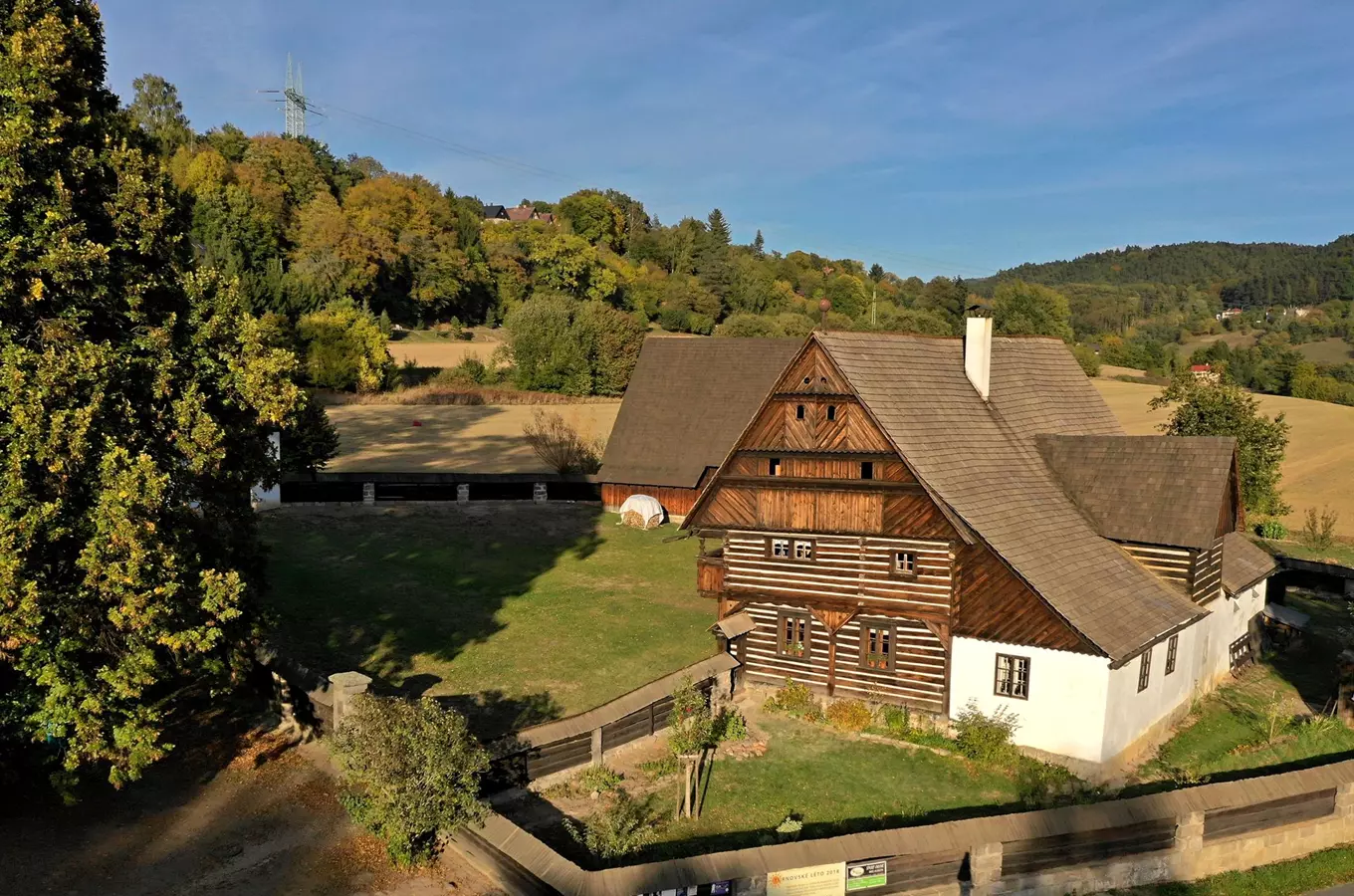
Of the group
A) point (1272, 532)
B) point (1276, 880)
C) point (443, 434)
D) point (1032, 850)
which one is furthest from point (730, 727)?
point (443, 434)

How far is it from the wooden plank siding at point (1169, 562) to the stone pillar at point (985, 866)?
34.3 feet

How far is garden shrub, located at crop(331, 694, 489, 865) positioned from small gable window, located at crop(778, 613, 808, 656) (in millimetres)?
9125

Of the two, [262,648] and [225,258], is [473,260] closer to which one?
[225,258]

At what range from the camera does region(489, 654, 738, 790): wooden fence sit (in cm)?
1662

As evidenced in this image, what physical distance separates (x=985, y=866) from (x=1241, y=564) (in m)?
15.5

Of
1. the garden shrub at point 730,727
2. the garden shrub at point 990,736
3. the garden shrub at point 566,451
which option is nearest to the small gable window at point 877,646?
the garden shrub at point 990,736

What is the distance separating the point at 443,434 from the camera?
63.4m

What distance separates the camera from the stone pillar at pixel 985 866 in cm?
1377

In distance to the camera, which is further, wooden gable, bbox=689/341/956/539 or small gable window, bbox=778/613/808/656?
small gable window, bbox=778/613/808/656

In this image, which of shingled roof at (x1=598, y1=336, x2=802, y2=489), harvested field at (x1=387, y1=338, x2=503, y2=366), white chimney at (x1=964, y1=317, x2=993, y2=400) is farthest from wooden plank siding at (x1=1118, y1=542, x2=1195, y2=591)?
harvested field at (x1=387, y1=338, x2=503, y2=366)

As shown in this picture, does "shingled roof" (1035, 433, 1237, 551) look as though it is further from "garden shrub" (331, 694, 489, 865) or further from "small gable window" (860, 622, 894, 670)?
"garden shrub" (331, 694, 489, 865)

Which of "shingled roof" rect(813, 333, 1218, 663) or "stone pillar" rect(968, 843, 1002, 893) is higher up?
"shingled roof" rect(813, 333, 1218, 663)

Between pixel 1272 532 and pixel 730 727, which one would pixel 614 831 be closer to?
pixel 730 727

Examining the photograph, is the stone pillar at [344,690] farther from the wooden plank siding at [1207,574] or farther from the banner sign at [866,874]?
the wooden plank siding at [1207,574]
